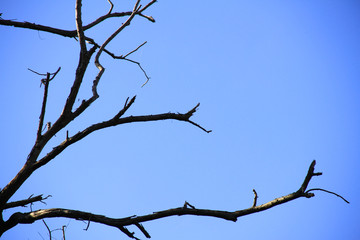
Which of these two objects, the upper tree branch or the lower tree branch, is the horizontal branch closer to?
the lower tree branch

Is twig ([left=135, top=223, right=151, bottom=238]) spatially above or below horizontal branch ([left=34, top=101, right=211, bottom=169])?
below

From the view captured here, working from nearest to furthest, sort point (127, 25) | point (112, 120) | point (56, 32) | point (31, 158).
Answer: point (31, 158)
point (112, 120)
point (127, 25)
point (56, 32)

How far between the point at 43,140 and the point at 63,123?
265 mm

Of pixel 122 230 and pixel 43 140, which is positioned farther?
pixel 43 140

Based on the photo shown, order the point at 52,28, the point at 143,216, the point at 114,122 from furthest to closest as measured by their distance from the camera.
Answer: the point at 52,28 < the point at 114,122 < the point at 143,216

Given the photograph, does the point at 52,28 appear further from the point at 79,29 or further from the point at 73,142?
the point at 73,142

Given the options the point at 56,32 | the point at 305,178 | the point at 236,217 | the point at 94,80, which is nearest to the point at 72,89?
the point at 94,80

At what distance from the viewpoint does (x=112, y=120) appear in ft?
11.3

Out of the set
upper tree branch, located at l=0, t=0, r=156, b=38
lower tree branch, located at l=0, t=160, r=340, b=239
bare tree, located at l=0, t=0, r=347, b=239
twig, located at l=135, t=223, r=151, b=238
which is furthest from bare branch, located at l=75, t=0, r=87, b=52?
twig, located at l=135, t=223, r=151, b=238

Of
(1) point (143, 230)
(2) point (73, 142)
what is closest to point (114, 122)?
(2) point (73, 142)

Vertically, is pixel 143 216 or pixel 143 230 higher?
pixel 143 216

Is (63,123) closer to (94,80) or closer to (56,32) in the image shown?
(94,80)

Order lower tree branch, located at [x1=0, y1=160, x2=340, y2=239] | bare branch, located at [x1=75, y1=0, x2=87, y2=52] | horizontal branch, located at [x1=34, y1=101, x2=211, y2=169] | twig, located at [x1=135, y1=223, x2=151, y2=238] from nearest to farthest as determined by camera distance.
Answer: lower tree branch, located at [x1=0, y1=160, x2=340, y2=239], twig, located at [x1=135, y1=223, x2=151, y2=238], horizontal branch, located at [x1=34, y1=101, x2=211, y2=169], bare branch, located at [x1=75, y1=0, x2=87, y2=52]

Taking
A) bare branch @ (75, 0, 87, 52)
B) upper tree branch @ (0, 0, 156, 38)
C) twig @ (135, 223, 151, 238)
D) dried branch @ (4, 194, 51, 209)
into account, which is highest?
upper tree branch @ (0, 0, 156, 38)
